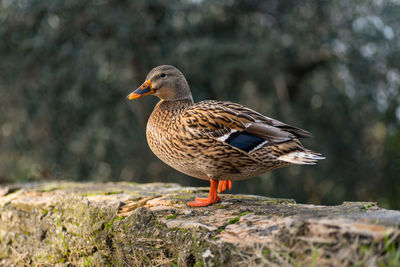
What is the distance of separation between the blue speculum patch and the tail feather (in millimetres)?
189

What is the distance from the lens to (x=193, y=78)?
24.8ft

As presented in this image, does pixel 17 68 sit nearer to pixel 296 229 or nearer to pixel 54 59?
pixel 54 59

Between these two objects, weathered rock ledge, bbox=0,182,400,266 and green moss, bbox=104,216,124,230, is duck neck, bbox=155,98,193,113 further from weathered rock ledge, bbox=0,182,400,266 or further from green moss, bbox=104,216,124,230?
green moss, bbox=104,216,124,230

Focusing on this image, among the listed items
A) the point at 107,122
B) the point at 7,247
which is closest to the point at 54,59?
the point at 107,122

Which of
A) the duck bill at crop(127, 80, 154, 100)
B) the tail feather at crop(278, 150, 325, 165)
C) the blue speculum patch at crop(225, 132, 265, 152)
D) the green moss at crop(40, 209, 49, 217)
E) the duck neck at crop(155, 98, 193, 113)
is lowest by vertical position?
the green moss at crop(40, 209, 49, 217)

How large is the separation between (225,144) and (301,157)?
49 cm

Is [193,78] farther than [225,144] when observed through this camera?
Yes

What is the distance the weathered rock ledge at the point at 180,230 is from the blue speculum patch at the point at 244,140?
386mm

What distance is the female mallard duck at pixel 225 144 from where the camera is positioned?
298 centimetres

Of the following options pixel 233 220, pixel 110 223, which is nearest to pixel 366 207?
pixel 233 220

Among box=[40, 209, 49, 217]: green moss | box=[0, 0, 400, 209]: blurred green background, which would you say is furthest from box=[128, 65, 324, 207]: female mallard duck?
box=[0, 0, 400, 209]: blurred green background

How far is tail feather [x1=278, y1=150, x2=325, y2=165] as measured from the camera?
2869mm

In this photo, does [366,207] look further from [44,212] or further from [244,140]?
[44,212]

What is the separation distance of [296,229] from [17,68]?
6.43 metres
